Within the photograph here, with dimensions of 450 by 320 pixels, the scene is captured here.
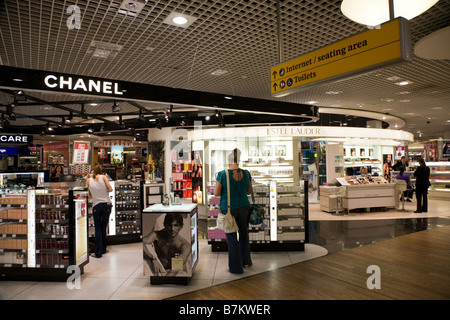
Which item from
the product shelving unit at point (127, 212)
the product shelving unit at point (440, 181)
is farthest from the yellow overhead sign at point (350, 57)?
the product shelving unit at point (440, 181)

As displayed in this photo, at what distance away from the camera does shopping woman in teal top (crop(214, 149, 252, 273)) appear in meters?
4.39

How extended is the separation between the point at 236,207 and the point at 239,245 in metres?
0.58

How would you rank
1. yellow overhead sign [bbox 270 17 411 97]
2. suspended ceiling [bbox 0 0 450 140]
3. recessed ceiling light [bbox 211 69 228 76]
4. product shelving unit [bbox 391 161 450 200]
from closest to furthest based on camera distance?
yellow overhead sign [bbox 270 17 411 97] < suspended ceiling [bbox 0 0 450 140] < recessed ceiling light [bbox 211 69 228 76] < product shelving unit [bbox 391 161 450 200]

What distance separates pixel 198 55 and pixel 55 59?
237 cm

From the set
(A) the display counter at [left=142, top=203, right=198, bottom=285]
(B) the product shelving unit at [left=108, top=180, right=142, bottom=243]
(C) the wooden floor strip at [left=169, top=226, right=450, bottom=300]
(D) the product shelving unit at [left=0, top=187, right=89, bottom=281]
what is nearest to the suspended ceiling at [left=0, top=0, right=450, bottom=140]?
(D) the product shelving unit at [left=0, top=187, right=89, bottom=281]

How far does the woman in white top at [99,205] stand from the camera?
5438 mm

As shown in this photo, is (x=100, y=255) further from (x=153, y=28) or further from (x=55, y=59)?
(x=153, y=28)

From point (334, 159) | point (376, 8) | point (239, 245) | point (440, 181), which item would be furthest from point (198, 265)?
point (440, 181)

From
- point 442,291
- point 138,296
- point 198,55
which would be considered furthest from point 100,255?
point 442,291

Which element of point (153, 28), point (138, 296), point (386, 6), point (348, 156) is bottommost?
point (138, 296)

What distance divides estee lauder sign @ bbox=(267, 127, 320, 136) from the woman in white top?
6.22 meters

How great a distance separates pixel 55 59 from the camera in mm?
5043

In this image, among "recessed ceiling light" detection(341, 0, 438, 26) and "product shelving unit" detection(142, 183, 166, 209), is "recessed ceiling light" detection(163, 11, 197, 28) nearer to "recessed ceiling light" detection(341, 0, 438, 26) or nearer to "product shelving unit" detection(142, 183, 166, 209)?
"recessed ceiling light" detection(341, 0, 438, 26)
